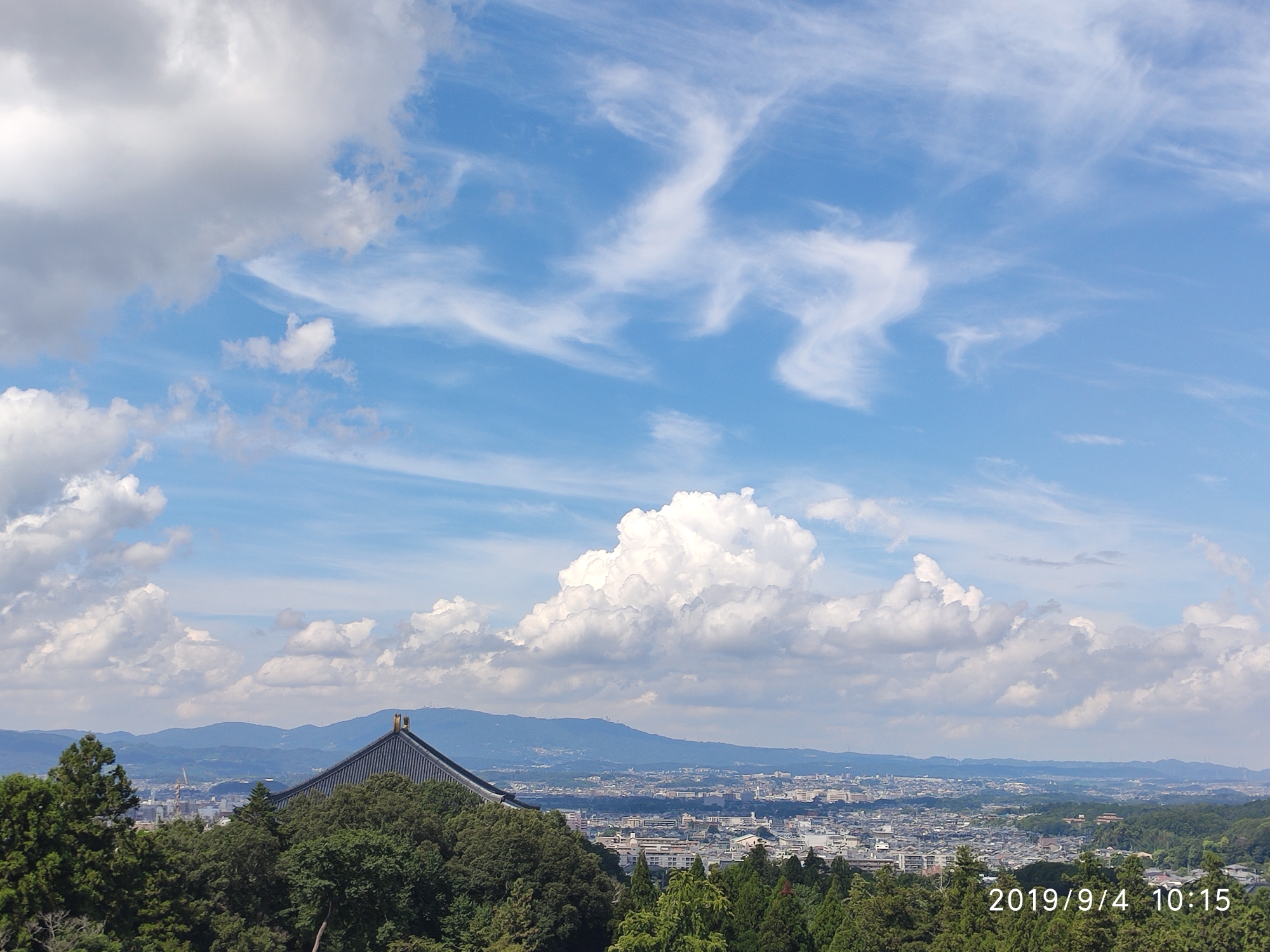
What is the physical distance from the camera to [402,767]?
6206 centimetres

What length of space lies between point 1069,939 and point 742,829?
171 metres

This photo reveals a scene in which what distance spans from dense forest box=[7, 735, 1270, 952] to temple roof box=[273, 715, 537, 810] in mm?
8997

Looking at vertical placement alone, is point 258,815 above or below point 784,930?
above

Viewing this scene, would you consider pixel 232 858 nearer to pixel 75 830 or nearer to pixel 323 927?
pixel 323 927

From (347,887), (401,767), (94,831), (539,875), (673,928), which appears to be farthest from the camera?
(401,767)

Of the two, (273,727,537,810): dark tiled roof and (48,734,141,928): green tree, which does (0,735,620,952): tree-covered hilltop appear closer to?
(48,734,141,928): green tree

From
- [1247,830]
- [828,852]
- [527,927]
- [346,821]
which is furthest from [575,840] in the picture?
[1247,830]

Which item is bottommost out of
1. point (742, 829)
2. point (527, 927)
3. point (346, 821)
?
point (742, 829)

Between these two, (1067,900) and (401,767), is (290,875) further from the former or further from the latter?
(401,767)

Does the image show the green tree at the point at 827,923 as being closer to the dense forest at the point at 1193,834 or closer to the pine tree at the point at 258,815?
the pine tree at the point at 258,815

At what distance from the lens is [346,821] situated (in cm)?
4053

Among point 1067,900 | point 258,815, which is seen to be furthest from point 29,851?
point 1067,900

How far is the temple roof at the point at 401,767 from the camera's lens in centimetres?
6075

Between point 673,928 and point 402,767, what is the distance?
105 ft
